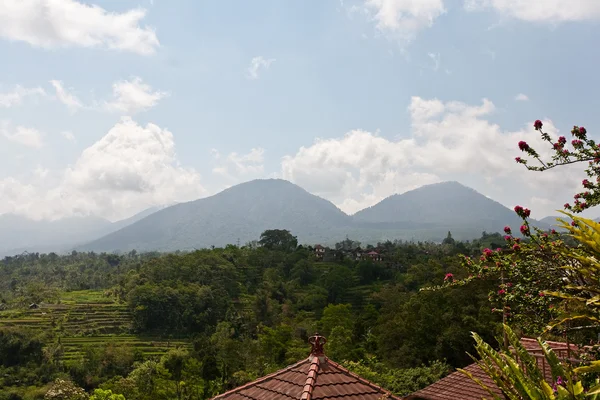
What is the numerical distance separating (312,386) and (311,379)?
11cm

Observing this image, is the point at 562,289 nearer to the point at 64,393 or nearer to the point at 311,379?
the point at 311,379

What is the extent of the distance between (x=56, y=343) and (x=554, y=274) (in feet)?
137

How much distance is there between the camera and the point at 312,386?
17.1ft

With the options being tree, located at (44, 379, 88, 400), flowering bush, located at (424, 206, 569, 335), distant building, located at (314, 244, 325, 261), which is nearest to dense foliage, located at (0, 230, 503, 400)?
distant building, located at (314, 244, 325, 261)

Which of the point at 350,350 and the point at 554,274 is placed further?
the point at 350,350

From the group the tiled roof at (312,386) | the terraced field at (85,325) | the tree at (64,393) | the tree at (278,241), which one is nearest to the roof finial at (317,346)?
the tiled roof at (312,386)

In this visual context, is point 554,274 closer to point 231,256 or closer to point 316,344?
point 316,344

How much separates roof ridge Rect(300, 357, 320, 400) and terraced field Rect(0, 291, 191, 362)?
35559mm

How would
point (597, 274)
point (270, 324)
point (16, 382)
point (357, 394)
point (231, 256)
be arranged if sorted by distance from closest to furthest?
point (597, 274), point (357, 394), point (16, 382), point (270, 324), point (231, 256)

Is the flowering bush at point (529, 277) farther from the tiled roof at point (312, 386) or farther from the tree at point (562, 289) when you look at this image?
Answer: the tiled roof at point (312, 386)

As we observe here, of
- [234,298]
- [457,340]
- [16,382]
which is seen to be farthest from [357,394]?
[234,298]

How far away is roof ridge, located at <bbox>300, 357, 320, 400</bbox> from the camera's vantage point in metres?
5.06

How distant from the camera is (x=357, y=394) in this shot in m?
5.38

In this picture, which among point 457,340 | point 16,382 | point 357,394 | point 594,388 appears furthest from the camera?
point 16,382
